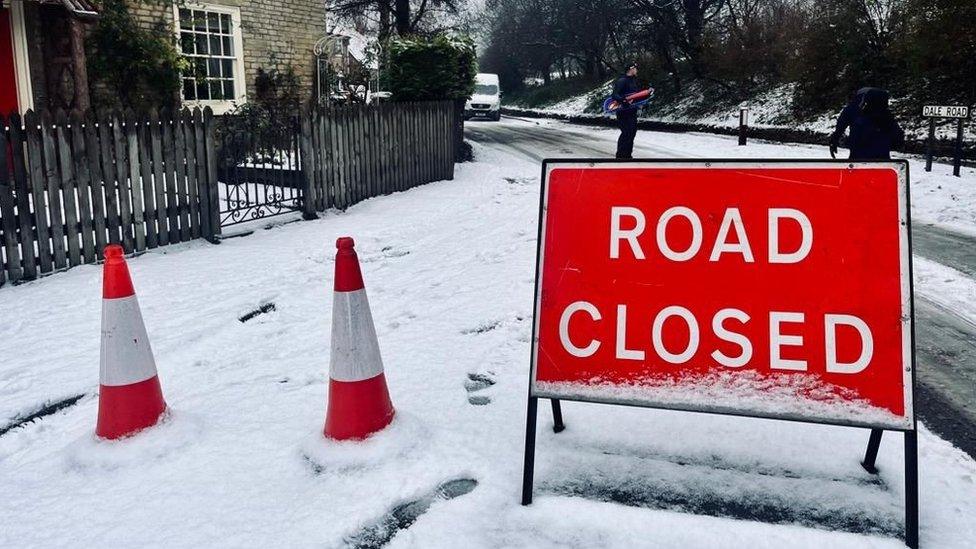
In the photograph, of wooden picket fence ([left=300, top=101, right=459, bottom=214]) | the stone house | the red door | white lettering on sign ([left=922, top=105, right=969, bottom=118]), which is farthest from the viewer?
white lettering on sign ([left=922, top=105, right=969, bottom=118])

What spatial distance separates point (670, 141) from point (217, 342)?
17.4 m

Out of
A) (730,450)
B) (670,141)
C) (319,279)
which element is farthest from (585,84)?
(730,450)

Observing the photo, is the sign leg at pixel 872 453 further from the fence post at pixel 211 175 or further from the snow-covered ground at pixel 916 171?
the fence post at pixel 211 175

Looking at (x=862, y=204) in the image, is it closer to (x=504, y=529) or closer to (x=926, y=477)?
(x=926, y=477)

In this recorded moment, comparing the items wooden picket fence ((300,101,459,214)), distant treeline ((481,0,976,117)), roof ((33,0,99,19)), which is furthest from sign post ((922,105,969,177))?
roof ((33,0,99,19))

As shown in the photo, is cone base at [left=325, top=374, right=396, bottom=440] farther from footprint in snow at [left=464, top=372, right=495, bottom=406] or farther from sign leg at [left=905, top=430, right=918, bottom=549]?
sign leg at [left=905, top=430, right=918, bottom=549]

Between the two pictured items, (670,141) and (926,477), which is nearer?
(926,477)

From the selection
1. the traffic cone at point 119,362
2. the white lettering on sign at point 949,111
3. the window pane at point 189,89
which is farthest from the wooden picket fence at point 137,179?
the white lettering on sign at point 949,111

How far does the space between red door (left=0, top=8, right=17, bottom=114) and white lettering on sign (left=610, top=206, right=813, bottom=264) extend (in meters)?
10.7

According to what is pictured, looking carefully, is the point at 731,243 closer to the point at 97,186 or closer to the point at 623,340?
the point at 623,340

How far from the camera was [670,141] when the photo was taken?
20.0 meters

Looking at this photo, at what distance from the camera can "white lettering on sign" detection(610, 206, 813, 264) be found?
8.30ft

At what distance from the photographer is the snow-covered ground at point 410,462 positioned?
7.95 feet

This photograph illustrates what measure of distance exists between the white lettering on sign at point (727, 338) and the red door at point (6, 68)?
1076 centimetres
